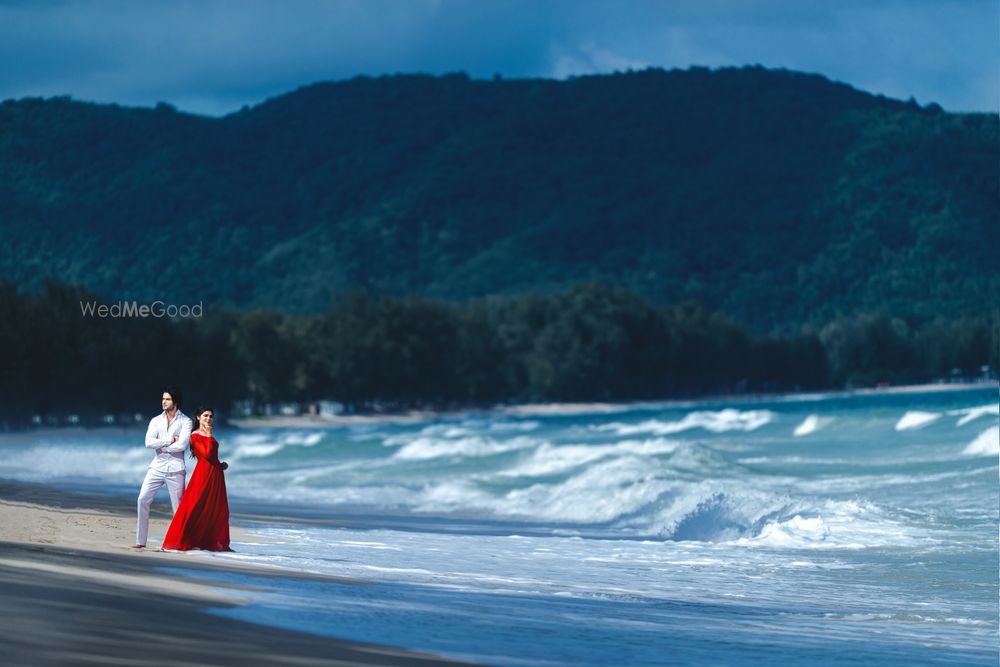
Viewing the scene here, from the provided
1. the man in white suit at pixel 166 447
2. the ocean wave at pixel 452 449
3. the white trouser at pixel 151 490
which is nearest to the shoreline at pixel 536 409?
the ocean wave at pixel 452 449

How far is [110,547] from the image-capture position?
12.6m

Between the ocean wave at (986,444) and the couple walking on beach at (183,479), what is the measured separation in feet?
68.2

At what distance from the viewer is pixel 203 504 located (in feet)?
42.2

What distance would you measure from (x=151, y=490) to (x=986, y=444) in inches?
878

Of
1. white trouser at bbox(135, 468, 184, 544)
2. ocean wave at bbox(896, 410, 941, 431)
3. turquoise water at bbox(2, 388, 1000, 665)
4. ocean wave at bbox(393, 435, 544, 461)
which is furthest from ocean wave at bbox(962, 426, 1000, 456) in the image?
white trouser at bbox(135, 468, 184, 544)

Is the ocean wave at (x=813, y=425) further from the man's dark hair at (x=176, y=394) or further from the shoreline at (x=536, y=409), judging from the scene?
the shoreline at (x=536, y=409)

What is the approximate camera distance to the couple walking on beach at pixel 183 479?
12438mm

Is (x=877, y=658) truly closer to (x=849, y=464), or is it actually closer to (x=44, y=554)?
(x=44, y=554)

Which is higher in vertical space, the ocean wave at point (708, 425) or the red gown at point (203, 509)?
the ocean wave at point (708, 425)

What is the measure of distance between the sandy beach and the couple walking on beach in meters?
0.45

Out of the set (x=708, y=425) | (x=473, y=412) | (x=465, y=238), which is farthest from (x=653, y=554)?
(x=465, y=238)

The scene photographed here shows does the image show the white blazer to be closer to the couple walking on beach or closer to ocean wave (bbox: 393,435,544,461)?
the couple walking on beach

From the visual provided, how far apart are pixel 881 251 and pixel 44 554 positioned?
167 metres

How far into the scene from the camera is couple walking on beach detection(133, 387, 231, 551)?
490 inches
